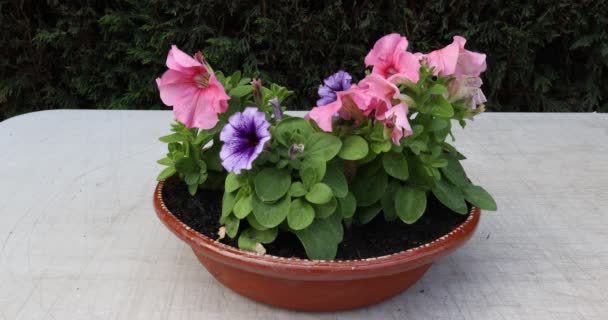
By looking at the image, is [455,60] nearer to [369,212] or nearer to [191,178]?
[369,212]

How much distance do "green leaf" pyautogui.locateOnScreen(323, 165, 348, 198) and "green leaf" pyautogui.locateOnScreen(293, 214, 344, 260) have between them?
4 cm

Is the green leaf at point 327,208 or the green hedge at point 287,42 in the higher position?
the green leaf at point 327,208

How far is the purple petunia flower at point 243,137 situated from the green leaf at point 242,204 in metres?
0.06

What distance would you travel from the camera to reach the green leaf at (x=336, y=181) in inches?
31.3

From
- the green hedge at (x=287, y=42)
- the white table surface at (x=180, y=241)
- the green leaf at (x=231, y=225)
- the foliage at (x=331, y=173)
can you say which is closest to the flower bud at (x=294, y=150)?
the foliage at (x=331, y=173)

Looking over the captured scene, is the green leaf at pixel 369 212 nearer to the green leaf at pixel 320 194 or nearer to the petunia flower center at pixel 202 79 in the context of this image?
the green leaf at pixel 320 194

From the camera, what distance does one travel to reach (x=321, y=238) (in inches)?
30.6

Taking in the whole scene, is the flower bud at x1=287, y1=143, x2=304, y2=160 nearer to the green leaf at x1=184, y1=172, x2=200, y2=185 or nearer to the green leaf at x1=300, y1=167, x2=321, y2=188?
the green leaf at x1=300, y1=167, x2=321, y2=188

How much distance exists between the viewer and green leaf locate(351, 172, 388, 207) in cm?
84

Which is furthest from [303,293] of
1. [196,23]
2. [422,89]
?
[196,23]

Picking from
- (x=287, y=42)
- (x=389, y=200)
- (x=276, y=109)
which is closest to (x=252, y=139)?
(x=276, y=109)

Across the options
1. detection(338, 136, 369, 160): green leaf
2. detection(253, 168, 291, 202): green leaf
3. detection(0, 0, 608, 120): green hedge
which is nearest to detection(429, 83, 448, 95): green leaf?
detection(338, 136, 369, 160): green leaf

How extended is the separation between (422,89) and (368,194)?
6.1 inches

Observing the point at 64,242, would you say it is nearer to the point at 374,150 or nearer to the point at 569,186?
the point at 374,150
